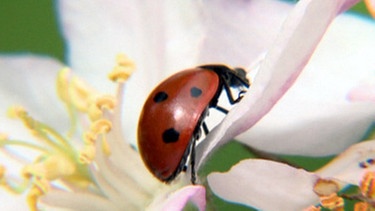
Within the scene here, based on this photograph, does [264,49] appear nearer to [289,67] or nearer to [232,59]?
[232,59]

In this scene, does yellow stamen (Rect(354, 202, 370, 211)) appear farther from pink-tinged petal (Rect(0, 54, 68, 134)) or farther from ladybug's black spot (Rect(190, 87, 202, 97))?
pink-tinged petal (Rect(0, 54, 68, 134))

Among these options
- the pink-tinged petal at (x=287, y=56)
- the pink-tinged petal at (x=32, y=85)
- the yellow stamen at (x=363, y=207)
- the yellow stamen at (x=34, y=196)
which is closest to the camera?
the pink-tinged petal at (x=287, y=56)

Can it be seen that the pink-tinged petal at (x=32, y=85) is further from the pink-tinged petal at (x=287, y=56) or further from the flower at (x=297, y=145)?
the pink-tinged petal at (x=287, y=56)

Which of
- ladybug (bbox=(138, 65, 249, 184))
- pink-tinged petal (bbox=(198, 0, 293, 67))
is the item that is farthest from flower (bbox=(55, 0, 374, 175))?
ladybug (bbox=(138, 65, 249, 184))

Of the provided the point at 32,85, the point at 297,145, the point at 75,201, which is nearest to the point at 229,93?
the point at 297,145

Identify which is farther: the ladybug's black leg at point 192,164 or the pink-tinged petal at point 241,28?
the pink-tinged petal at point 241,28

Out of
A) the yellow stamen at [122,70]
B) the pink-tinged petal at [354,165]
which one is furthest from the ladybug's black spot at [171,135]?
the yellow stamen at [122,70]

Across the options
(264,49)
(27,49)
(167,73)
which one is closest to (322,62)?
(264,49)
